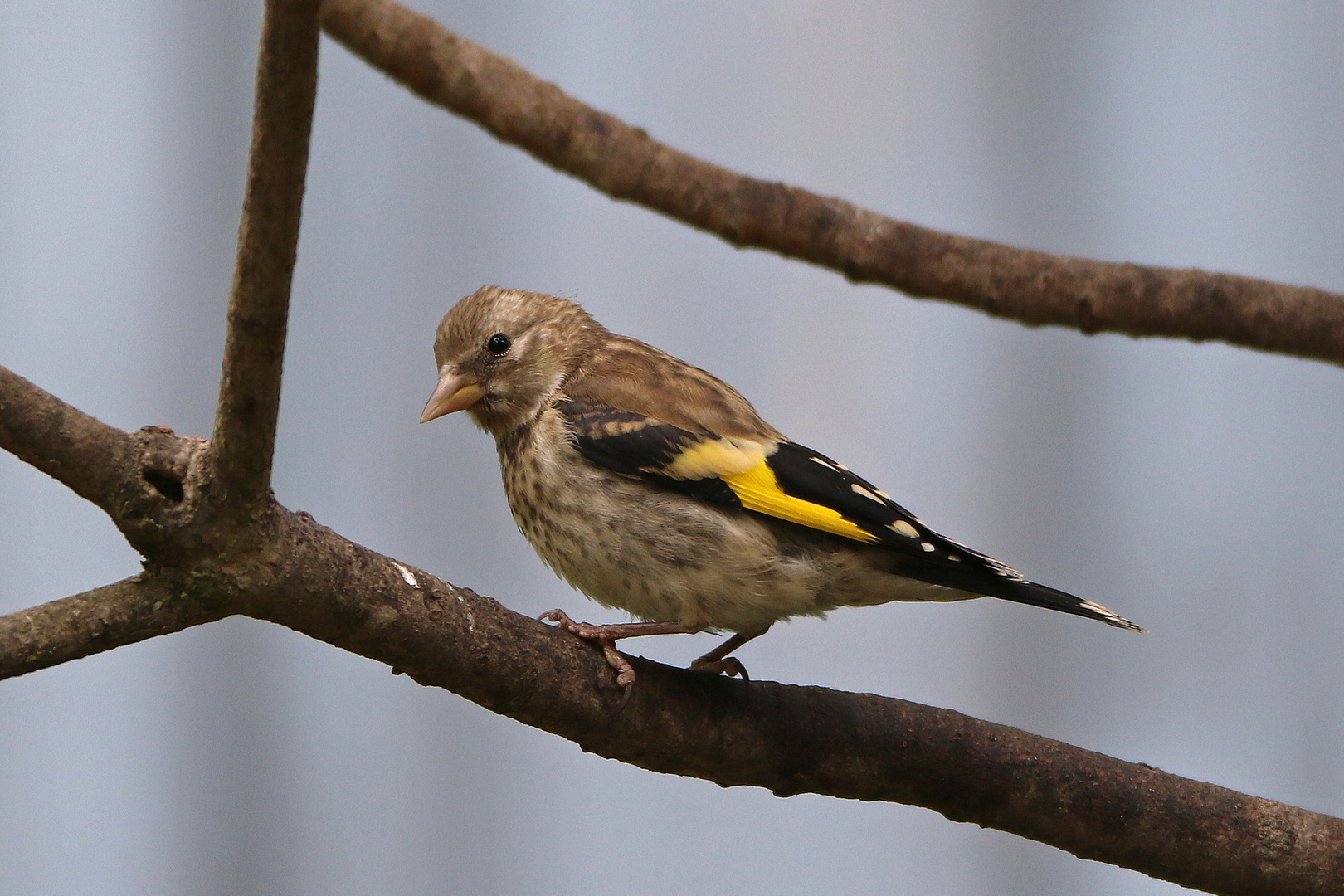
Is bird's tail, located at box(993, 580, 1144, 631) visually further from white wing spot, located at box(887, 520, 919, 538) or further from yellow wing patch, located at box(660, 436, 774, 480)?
yellow wing patch, located at box(660, 436, 774, 480)

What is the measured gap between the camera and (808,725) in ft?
7.94

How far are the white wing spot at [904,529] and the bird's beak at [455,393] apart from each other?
99 centimetres

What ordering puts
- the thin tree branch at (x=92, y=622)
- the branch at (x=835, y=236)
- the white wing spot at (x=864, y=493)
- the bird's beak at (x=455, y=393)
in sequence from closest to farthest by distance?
the thin tree branch at (x=92, y=622) < the white wing spot at (x=864, y=493) < the bird's beak at (x=455, y=393) < the branch at (x=835, y=236)

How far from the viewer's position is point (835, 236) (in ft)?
9.61

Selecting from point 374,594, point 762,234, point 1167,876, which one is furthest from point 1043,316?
point 374,594

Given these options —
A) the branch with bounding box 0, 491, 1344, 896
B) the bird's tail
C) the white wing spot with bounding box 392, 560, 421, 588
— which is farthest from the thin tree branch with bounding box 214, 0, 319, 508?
the bird's tail

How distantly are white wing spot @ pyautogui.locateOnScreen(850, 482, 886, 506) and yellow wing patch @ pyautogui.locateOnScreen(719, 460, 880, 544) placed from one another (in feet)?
0.37

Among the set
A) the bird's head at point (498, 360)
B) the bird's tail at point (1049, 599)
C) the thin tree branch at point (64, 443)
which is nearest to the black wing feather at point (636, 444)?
the bird's head at point (498, 360)

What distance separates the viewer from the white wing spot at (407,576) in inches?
74.5

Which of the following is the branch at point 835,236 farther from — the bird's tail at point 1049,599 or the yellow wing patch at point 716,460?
the bird's tail at point 1049,599

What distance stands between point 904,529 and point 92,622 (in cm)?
148

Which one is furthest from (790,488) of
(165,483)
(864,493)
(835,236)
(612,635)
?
(165,483)

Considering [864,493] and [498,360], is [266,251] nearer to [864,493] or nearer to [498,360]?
[498,360]

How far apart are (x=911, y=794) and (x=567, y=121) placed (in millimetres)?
1716
